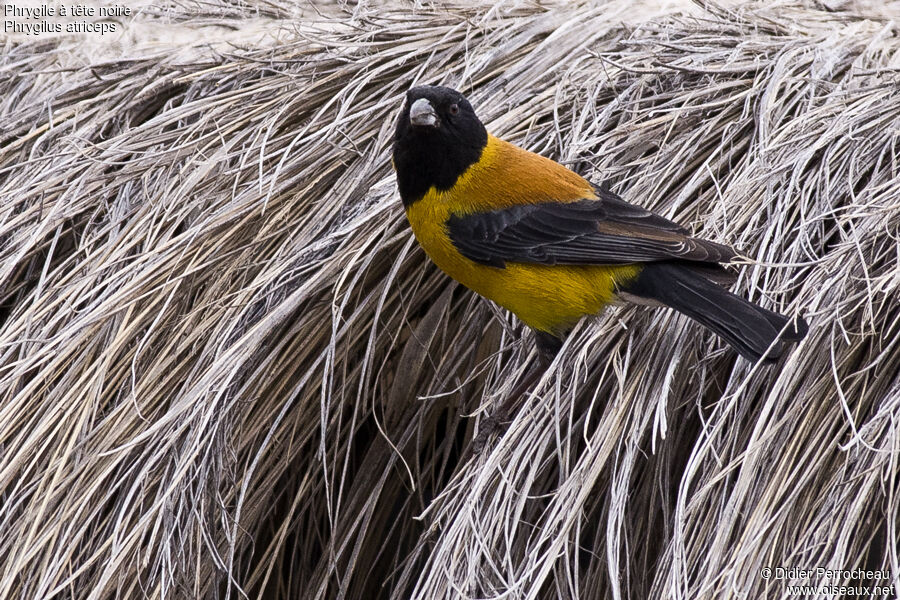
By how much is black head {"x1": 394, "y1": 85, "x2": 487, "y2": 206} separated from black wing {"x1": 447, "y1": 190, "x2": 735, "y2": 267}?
0.17m

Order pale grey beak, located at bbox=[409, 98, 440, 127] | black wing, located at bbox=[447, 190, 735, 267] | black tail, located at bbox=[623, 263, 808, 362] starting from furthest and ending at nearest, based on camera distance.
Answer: pale grey beak, located at bbox=[409, 98, 440, 127], black wing, located at bbox=[447, 190, 735, 267], black tail, located at bbox=[623, 263, 808, 362]

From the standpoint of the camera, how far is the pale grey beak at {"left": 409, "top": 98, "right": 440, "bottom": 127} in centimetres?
271

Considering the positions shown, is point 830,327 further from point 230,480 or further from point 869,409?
point 230,480

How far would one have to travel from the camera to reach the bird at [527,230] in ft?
8.58

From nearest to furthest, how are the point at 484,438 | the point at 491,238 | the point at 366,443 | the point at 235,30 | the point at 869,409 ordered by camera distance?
the point at 869,409 < the point at 484,438 < the point at 491,238 < the point at 366,443 < the point at 235,30

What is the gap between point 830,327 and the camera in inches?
88.4

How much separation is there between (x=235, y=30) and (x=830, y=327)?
2765 mm

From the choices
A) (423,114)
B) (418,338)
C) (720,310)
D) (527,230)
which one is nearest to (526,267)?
(527,230)

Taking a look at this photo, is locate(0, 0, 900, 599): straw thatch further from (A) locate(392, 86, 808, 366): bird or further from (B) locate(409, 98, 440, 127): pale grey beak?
(B) locate(409, 98, 440, 127): pale grey beak

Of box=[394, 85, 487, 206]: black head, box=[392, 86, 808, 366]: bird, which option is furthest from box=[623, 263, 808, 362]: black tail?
box=[394, 85, 487, 206]: black head

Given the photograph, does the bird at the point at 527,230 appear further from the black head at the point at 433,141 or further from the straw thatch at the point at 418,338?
the straw thatch at the point at 418,338

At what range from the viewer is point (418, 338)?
2.83 m

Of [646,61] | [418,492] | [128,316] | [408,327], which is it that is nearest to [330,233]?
[408,327]

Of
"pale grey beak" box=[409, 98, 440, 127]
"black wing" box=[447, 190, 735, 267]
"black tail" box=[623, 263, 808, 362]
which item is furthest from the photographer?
"pale grey beak" box=[409, 98, 440, 127]
